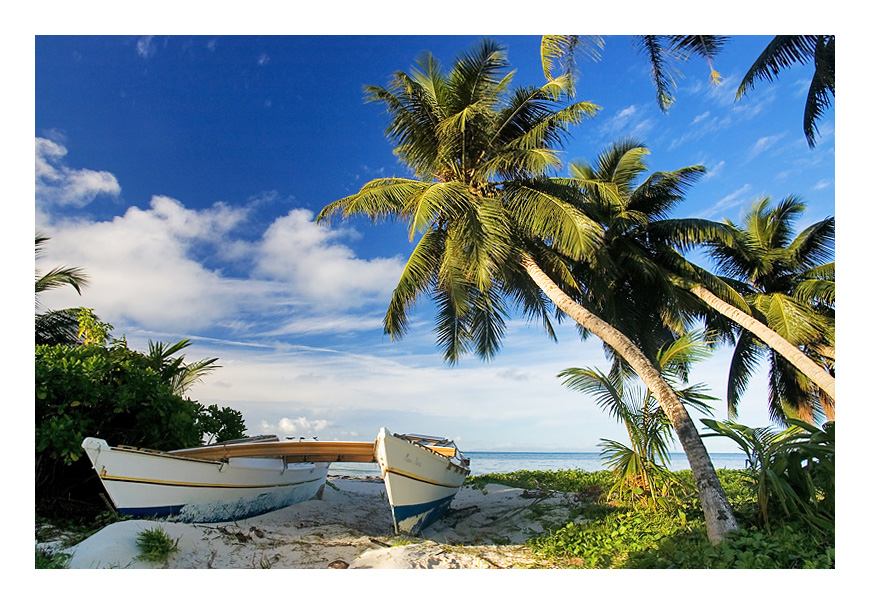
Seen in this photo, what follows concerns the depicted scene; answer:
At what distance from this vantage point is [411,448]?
6.50 meters

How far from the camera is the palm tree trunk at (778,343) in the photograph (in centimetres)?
764

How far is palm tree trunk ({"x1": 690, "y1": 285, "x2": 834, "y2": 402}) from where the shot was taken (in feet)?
25.1

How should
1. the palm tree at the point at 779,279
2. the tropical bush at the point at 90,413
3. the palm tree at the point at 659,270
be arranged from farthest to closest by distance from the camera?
the palm tree at the point at 779,279 → the palm tree at the point at 659,270 → the tropical bush at the point at 90,413

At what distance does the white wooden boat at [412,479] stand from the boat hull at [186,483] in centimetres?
162

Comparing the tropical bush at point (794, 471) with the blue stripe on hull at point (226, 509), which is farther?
the blue stripe on hull at point (226, 509)

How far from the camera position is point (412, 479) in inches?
259

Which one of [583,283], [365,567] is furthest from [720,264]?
[365,567]

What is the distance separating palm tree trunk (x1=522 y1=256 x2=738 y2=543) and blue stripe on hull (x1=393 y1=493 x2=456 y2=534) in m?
3.37

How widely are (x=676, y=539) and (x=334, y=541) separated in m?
3.83

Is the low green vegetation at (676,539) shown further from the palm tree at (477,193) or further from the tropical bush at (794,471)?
the palm tree at (477,193)

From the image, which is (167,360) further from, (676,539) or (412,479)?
(676,539)

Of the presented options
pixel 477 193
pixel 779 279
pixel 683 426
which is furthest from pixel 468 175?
pixel 779 279

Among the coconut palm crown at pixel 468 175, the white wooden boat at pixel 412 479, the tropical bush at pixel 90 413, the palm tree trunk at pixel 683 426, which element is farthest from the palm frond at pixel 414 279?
the tropical bush at pixel 90 413

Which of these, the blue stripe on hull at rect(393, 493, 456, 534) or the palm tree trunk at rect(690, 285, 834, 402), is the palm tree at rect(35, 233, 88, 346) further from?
the palm tree trunk at rect(690, 285, 834, 402)
